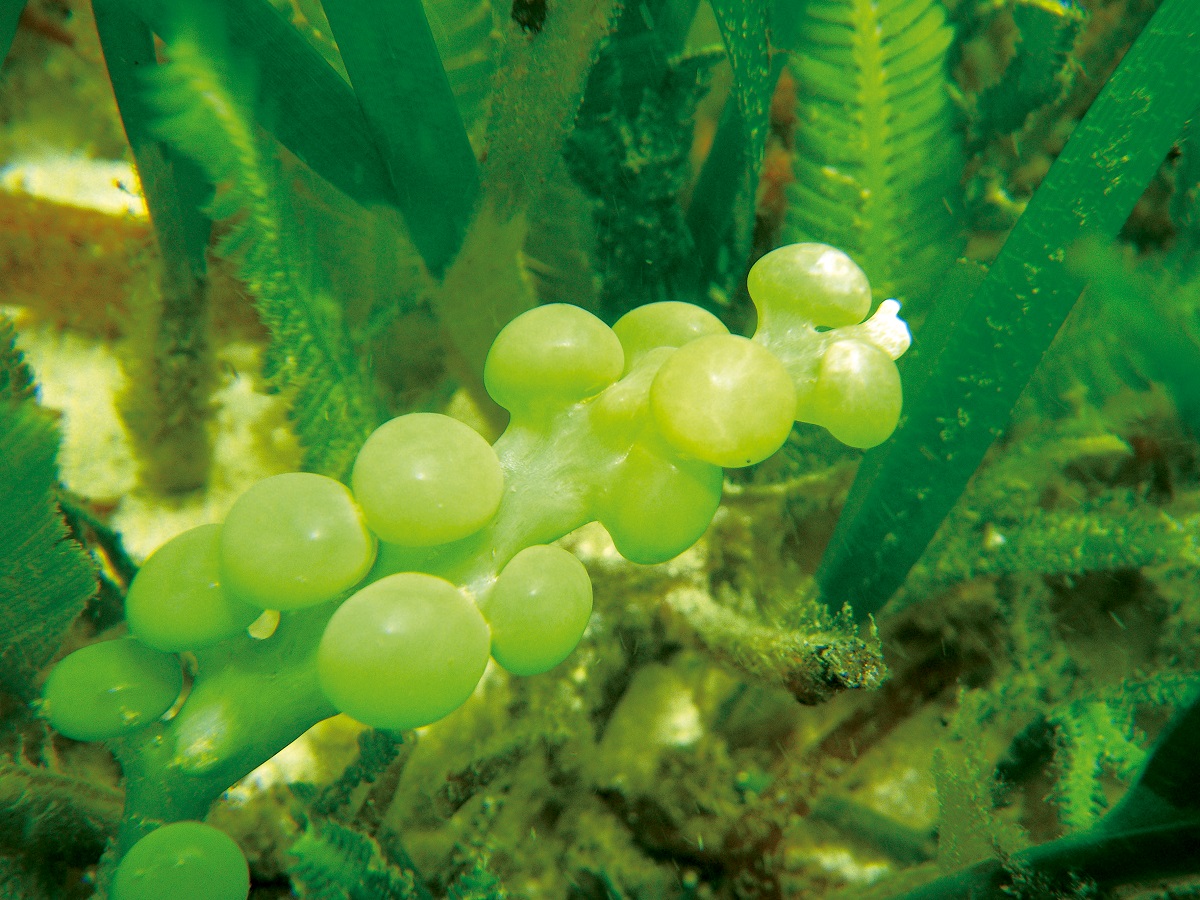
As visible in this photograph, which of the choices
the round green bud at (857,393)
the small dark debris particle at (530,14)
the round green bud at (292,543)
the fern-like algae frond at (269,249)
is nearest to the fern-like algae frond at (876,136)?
the small dark debris particle at (530,14)

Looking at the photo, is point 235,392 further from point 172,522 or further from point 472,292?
point 472,292

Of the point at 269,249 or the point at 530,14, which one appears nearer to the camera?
the point at 269,249

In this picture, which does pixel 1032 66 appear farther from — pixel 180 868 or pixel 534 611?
pixel 180 868

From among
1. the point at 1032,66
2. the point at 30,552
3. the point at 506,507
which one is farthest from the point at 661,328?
the point at 1032,66

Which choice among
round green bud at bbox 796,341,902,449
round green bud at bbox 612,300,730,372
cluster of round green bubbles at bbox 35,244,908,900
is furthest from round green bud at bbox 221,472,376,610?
round green bud at bbox 796,341,902,449

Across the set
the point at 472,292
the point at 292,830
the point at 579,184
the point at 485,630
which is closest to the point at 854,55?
the point at 579,184

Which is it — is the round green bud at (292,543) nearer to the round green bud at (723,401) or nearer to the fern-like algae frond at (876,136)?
the round green bud at (723,401)
